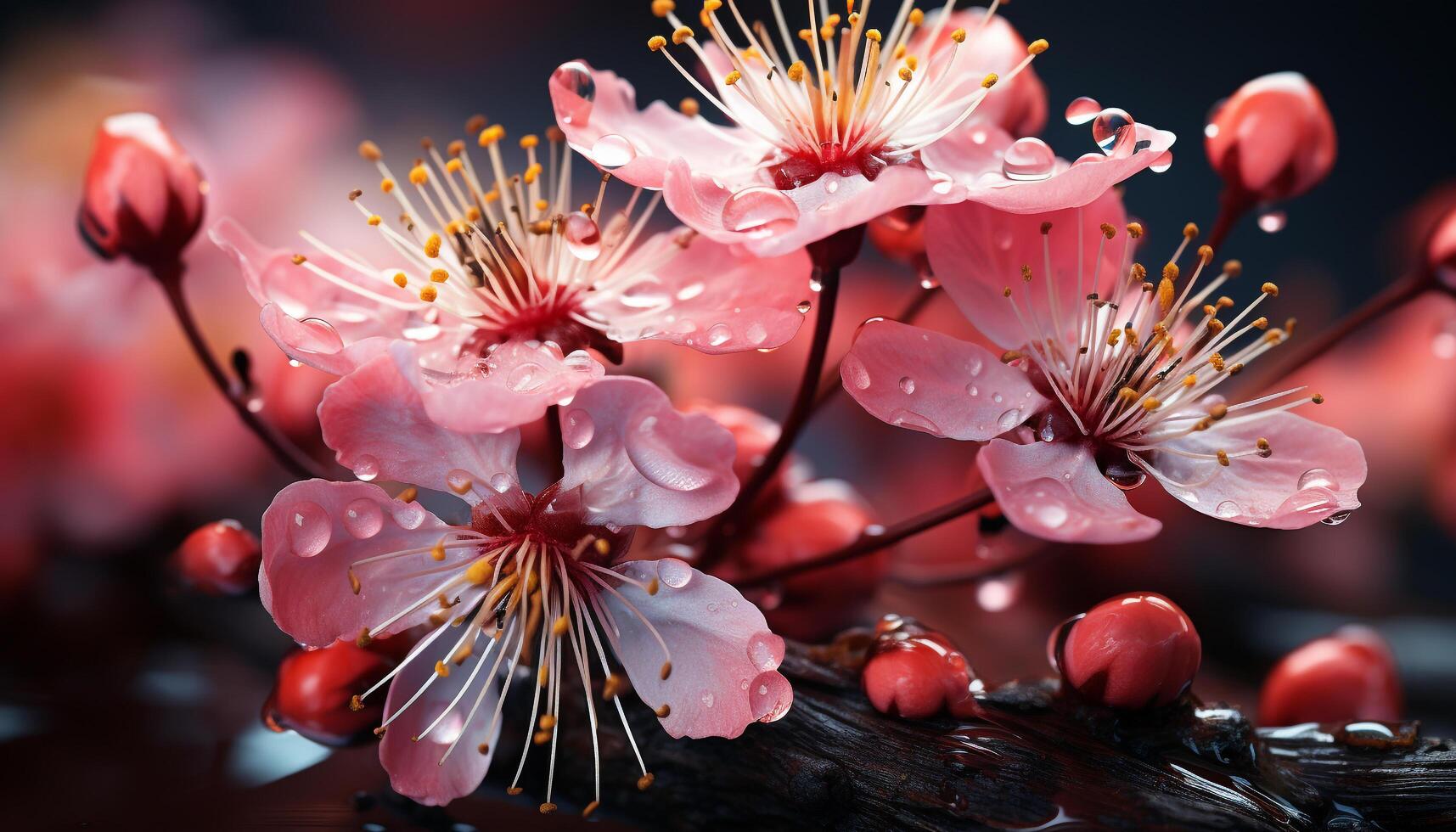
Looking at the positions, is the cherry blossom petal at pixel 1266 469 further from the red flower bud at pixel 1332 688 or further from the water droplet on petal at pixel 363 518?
the water droplet on petal at pixel 363 518

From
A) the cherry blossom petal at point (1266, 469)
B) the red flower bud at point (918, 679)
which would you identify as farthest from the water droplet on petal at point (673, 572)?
the cherry blossom petal at point (1266, 469)

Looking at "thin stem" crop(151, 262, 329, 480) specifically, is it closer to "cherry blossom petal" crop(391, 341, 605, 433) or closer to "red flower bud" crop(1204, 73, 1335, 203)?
"cherry blossom petal" crop(391, 341, 605, 433)

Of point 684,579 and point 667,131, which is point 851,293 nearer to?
point 667,131

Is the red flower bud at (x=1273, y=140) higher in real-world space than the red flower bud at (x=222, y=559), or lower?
higher

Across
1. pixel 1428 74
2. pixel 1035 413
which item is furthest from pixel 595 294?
pixel 1428 74

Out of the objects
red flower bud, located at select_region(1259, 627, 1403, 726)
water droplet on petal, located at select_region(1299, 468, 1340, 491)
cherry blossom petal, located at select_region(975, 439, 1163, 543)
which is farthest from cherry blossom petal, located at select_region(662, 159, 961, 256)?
red flower bud, located at select_region(1259, 627, 1403, 726)

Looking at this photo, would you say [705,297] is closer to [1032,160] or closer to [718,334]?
[718,334]
